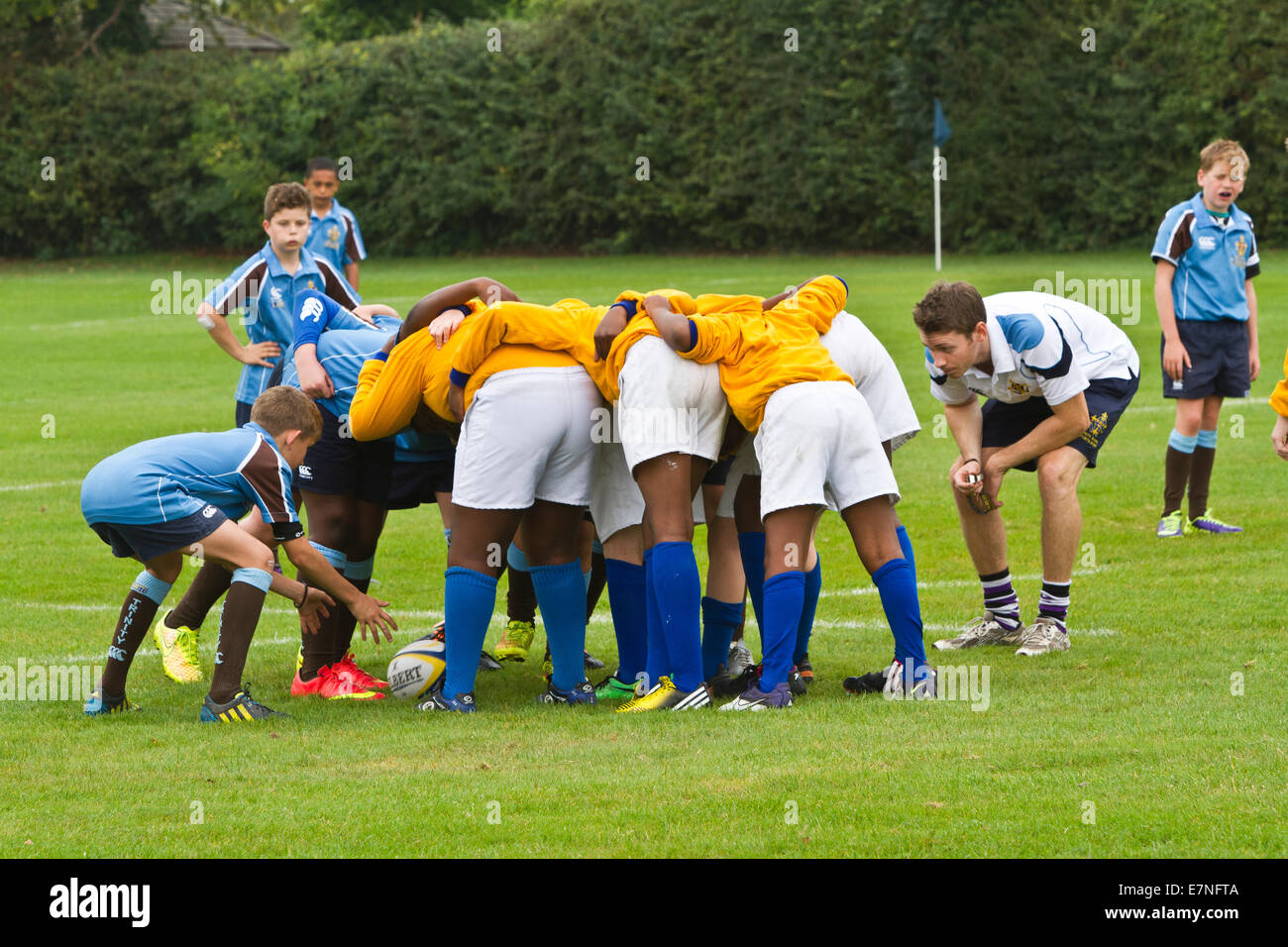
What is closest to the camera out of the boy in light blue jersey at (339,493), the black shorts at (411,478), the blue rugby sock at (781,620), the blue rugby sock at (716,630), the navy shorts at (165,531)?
the blue rugby sock at (781,620)

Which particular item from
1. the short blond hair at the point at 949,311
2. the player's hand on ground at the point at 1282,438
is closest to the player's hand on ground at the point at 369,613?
the short blond hair at the point at 949,311

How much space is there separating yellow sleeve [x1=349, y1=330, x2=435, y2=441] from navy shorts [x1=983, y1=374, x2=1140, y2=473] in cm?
296

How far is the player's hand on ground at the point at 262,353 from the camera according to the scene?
923 centimetres

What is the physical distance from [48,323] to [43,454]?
12779 mm

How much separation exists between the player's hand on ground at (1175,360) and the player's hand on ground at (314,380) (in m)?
5.99

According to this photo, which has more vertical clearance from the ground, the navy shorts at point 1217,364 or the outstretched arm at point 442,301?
the outstretched arm at point 442,301

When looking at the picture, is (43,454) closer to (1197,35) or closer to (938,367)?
(938,367)

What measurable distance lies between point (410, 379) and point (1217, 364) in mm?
6430

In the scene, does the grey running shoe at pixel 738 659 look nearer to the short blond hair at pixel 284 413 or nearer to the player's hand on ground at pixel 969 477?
the player's hand on ground at pixel 969 477

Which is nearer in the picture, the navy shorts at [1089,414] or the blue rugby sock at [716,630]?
the blue rugby sock at [716,630]

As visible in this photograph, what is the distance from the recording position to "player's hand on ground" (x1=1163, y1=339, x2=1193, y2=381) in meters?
10.7

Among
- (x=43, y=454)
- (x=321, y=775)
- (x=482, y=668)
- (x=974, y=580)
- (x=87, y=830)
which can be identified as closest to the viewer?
(x=87, y=830)

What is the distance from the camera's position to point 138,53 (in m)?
46.3
